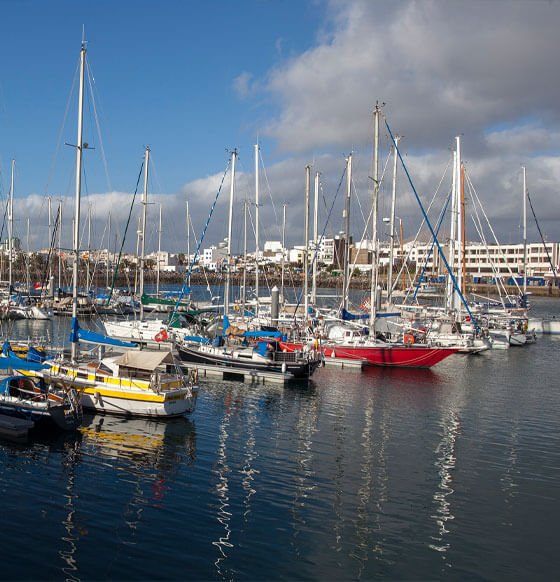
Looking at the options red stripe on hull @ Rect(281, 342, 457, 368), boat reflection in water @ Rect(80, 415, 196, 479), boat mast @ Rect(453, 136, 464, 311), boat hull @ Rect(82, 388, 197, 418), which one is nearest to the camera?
boat reflection in water @ Rect(80, 415, 196, 479)

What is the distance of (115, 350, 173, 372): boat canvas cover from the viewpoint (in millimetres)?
23875

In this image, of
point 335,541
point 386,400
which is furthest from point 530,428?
point 335,541

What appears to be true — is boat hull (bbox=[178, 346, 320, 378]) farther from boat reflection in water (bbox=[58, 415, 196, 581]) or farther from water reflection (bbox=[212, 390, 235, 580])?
boat reflection in water (bbox=[58, 415, 196, 581])

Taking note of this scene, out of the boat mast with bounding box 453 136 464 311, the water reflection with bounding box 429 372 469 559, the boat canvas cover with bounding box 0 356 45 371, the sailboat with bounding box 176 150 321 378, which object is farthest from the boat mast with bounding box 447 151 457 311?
the boat canvas cover with bounding box 0 356 45 371

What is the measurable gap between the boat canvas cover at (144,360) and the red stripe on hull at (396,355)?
657 inches

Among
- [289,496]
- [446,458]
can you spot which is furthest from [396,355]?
[289,496]

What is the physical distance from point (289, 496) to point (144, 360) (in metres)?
10.7

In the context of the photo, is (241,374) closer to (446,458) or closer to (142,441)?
(142,441)

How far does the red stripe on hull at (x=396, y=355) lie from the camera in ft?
128

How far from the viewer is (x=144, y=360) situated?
24.1 m

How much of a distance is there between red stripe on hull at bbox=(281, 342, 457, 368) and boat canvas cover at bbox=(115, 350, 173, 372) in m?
16.7

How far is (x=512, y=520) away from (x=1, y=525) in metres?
13.4

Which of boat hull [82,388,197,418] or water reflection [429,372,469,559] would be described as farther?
boat hull [82,388,197,418]

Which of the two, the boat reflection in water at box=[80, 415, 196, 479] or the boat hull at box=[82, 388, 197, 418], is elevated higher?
the boat hull at box=[82, 388, 197, 418]
